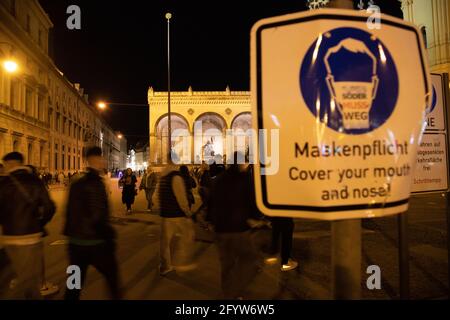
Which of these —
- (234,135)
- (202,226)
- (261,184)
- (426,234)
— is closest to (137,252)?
(202,226)

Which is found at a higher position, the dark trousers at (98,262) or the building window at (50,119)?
the building window at (50,119)

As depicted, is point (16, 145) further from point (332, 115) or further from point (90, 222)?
point (332, 115)

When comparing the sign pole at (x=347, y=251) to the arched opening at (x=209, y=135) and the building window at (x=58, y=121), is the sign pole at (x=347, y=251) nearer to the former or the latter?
the building window at (x=58, y=121)

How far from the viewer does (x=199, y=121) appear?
5938 cm

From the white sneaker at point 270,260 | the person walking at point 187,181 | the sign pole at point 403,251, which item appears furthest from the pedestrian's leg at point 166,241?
the sign pole at point 403,251

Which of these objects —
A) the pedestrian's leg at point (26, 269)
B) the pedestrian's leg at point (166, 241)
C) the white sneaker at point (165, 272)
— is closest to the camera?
the pedestrian's leg at point (26, 269)

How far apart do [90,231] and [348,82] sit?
2876 mm

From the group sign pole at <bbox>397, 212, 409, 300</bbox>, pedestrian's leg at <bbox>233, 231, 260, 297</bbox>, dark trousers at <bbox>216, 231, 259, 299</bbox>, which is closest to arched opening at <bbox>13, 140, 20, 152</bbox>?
dark trousers at <bbox>216, 231, 259, 299</bbox>

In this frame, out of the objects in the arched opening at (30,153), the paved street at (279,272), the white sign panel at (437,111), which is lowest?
the paved street at (279,272)

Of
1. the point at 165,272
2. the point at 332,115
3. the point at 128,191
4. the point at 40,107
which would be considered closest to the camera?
the point at 332,115

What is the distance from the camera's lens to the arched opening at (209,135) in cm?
5953

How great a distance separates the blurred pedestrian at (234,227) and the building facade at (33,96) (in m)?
26.0

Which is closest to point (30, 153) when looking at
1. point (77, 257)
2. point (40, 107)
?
point (40, 107)

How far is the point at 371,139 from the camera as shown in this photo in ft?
5.29
